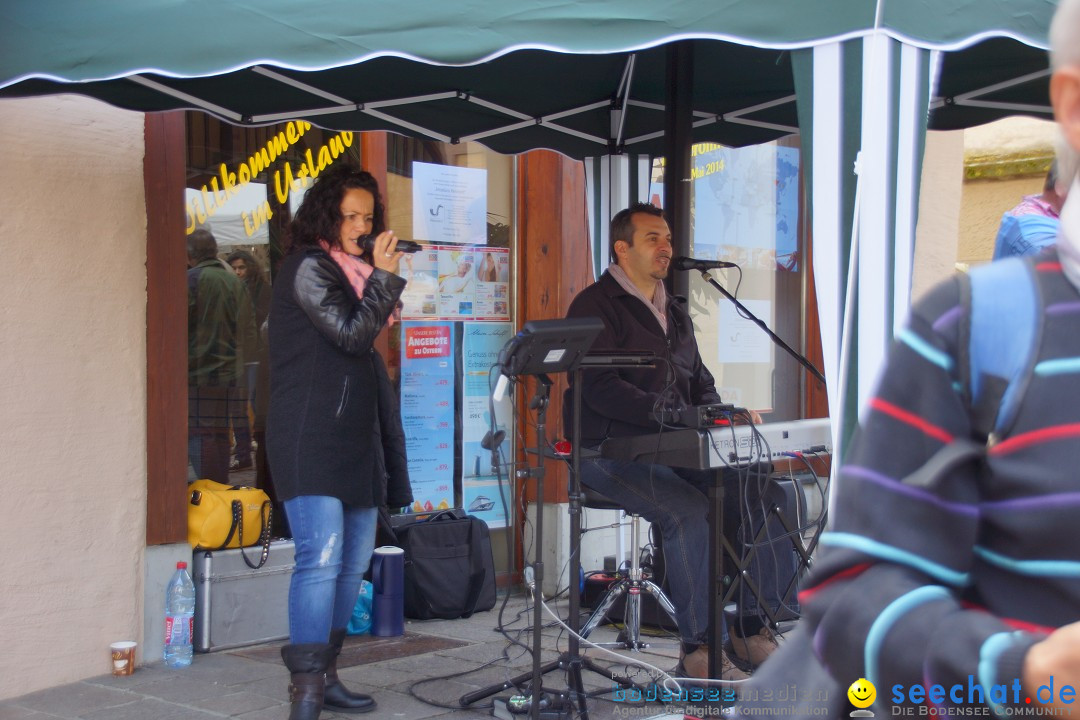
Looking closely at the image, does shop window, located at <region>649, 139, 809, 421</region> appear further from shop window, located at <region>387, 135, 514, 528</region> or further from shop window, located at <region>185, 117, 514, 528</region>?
shop window, located at <region>185, 117, 514, 528</region>

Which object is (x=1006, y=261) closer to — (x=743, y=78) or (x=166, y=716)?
(x=166, y=716)

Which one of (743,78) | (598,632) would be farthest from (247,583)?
(743,78)

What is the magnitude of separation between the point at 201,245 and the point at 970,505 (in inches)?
194

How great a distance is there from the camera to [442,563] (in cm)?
577

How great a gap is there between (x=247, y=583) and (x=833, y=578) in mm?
4513

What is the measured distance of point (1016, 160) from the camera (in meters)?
13.9

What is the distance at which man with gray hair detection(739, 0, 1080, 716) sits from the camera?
2.87 ft

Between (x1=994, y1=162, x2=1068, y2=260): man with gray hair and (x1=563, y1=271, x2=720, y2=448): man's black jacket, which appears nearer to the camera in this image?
(x1=994, y1=162, x2=1068, y2=260): man with gray hair

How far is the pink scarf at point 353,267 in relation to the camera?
13.3 feet

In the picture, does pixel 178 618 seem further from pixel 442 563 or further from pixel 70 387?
pixel 442 563

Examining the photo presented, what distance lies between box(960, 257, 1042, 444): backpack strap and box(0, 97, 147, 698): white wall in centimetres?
410

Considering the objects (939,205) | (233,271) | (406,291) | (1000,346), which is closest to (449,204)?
(406,291)

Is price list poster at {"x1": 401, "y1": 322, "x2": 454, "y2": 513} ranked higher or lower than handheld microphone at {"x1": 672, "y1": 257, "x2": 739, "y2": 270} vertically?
lower

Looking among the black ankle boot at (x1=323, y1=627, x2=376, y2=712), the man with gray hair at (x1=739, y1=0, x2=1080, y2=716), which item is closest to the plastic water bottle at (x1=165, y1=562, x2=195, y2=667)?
the black ankle boot at (x1=323, y1=627, x2=376, y2=712)
